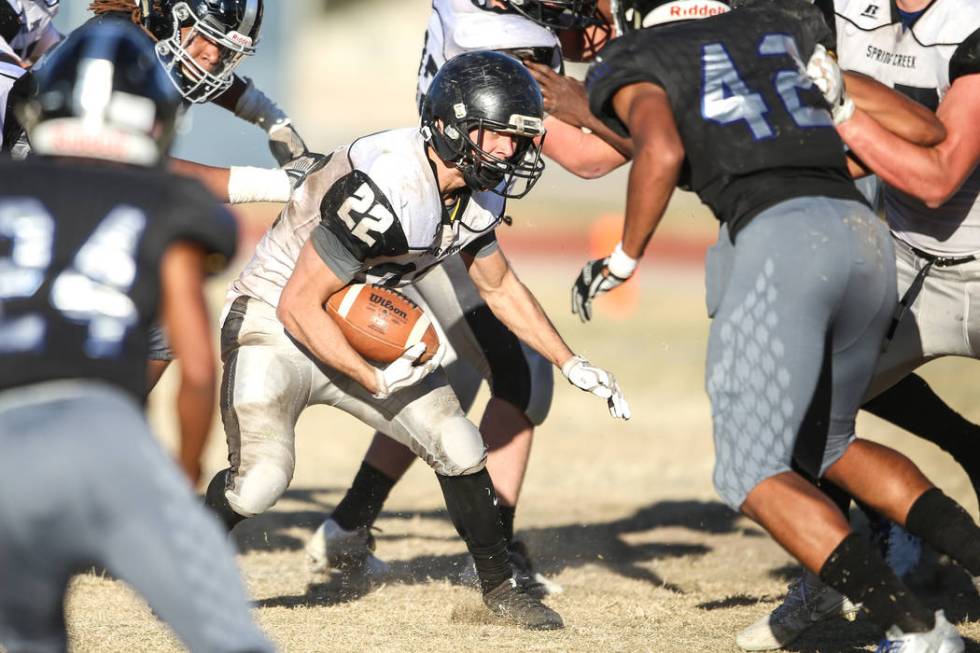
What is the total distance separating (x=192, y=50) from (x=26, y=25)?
0.97m

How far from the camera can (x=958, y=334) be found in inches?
187

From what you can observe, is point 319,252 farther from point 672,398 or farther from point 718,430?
point 672,398

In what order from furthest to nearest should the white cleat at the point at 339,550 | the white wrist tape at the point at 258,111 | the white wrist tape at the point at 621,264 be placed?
the white wrist tape at the point at 258,111 → the white cleat at the point at 339,550 → the white wrist tape at the point at 621,264

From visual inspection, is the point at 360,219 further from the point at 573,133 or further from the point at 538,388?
the point at 538,388

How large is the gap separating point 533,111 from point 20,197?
2136mm

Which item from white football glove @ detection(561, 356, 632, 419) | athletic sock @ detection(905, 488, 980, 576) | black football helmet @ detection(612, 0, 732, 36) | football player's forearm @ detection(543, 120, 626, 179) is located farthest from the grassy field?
black football helmet @ detection(612, 0, 732, 36)

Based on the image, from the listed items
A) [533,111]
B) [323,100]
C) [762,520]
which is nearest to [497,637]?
[762,520]

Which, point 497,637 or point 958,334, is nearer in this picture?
point 497,637

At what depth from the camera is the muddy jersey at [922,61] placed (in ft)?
14.3

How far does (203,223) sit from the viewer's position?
255cm

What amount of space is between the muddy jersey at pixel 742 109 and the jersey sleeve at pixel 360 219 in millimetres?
891

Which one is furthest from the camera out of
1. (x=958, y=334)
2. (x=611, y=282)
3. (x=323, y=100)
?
(x=323, y=100)

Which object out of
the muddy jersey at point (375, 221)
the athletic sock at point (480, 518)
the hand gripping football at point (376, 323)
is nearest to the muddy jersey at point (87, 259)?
the muddy jersey at point (375, 221)

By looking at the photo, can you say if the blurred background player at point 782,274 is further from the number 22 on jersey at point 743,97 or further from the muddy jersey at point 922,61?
the muddy jersey at point 922,61
